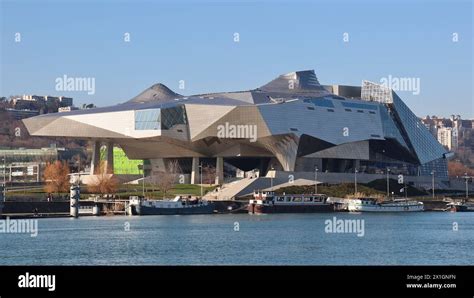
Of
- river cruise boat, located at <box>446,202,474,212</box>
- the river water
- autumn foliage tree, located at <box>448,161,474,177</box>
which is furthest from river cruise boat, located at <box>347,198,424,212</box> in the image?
autumn foliage tree, located at <box>448,161,474,177</box>

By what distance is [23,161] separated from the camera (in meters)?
159

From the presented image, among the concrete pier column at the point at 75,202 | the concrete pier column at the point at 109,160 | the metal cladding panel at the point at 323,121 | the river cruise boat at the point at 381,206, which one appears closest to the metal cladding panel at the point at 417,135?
the metal cladding panel at the point at 323,121

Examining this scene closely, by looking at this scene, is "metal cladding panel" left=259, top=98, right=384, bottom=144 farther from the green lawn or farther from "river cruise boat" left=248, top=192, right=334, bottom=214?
"river cruise boat" left=248, top=192, right=334, bottom=214

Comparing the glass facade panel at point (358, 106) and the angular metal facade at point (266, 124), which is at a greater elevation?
the glass facade panel at point (358, 106)

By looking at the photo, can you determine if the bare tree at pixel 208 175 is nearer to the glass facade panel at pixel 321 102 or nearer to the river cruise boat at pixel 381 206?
the glass facade panel at pixel 321 102

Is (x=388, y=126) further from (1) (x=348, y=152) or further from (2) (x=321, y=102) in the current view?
(2) (x=321, y=102)

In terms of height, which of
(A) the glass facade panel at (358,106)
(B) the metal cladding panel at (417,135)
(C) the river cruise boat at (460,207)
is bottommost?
(C) the river cruise boat at (460,207)

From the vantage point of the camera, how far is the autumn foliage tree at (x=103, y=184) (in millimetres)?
105312

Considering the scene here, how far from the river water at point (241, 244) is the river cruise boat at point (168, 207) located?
15.7 meters

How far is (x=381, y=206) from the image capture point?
9725 cm

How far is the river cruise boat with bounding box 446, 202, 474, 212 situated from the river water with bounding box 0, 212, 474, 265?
29.2 meters

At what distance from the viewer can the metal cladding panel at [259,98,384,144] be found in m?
107

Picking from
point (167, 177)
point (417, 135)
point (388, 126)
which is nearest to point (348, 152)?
point (388, 126)
